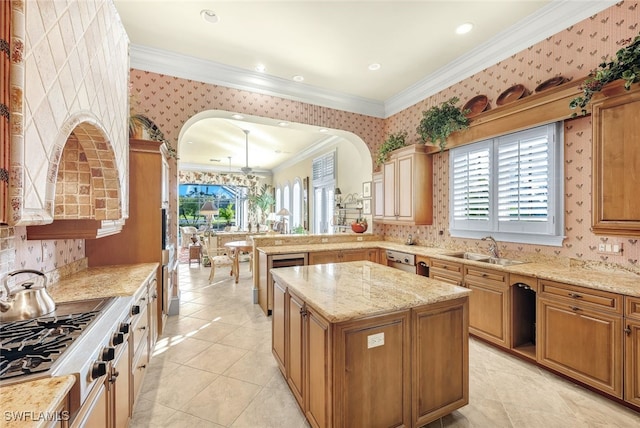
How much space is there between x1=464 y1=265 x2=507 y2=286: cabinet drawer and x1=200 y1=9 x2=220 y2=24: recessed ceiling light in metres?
3.83

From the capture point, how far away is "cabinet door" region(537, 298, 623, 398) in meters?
1.98

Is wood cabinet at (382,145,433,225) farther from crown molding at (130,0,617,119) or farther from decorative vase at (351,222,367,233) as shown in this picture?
crown molding at (130,0,617,119)

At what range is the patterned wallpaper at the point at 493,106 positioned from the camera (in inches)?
98.4

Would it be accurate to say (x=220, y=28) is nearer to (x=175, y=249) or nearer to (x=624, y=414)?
(x=175, y=249)

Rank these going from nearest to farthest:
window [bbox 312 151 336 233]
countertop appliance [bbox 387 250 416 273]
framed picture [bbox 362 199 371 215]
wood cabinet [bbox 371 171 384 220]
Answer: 1. countertop appliance [bbox 387 250 416 273]
2. wood cabinet [bbox 371 171 384 220]
3. framed picture [bbox 362 199 371 215]
4. window [bbox 312 151 336 233]

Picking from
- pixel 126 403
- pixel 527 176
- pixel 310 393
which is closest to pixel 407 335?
pixel 310 393

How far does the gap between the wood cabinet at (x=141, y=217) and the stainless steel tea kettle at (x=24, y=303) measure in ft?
4.27

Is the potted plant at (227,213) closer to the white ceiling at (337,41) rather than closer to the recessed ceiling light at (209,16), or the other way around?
A: the white ceiling at (337,41)

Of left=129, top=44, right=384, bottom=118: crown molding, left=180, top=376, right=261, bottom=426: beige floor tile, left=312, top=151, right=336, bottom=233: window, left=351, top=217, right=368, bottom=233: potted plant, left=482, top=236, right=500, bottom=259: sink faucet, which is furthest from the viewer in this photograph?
left=312, top=151, right=336, bottom=233: window

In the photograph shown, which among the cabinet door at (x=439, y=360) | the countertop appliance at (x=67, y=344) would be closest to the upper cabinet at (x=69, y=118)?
the countertop appliance at (x=67, y=344)

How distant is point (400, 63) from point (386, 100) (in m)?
1.27

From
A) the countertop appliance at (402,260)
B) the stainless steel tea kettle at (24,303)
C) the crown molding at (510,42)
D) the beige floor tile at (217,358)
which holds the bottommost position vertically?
the beige floor tile at (217,358)

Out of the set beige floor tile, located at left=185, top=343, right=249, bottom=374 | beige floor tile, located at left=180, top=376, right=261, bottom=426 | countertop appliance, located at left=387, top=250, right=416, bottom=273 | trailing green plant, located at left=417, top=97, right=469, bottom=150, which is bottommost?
beige floor tile, located at left=185, top=343, right=249, bottom=374

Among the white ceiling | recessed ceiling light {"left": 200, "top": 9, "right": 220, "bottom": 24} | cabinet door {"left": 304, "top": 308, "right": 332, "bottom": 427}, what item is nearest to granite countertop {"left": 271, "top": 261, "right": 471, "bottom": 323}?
cabinet door {"left": 304, "top": 308, "right": 332, "bottom": 427}
